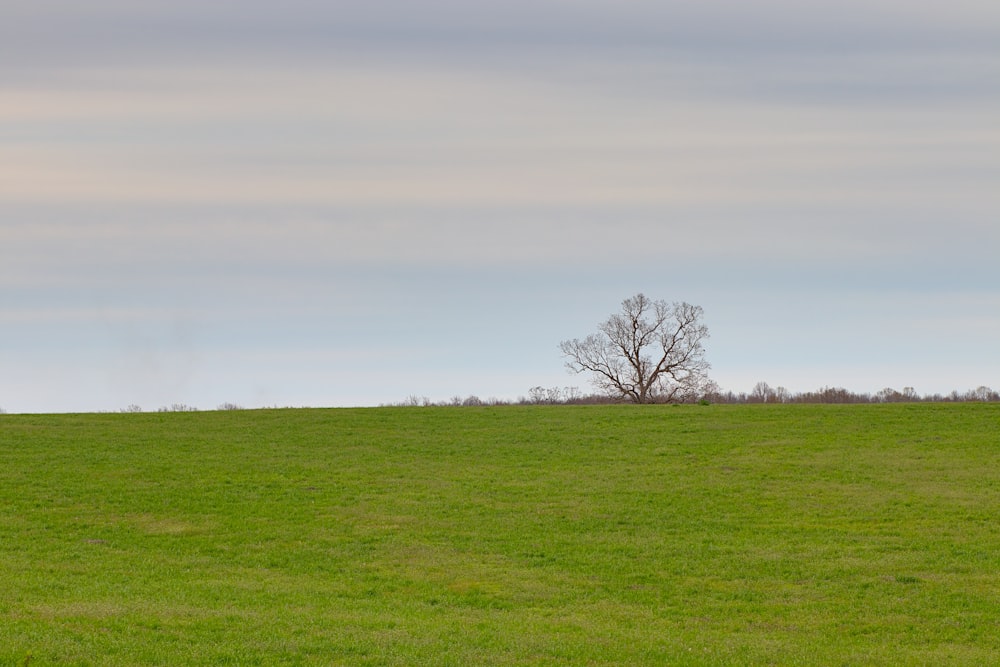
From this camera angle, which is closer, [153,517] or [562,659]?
[562,659]

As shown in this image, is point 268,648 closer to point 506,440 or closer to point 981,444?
point 506,440

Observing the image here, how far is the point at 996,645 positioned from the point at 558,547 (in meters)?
11.3

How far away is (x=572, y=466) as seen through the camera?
38969mm

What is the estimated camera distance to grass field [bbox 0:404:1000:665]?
18.2m

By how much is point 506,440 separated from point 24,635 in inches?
1135

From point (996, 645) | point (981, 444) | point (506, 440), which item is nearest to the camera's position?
point (996, 645)

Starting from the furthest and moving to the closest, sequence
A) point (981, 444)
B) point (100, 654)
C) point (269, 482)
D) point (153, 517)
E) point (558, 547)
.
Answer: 1. point (981, 444)
2. point (269, 482)
3. point (153, 517)
4. point (558, 547)
5. point (100, 654)

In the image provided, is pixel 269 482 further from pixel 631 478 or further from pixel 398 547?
pixel 631 478

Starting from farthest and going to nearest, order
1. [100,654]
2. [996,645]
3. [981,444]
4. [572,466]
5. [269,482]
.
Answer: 1. [981,444]
2. [572,466]
3. [269,482]
4. [996,645]
5. [100,654]

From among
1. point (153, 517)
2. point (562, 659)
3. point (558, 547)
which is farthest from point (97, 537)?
point (562, 659)

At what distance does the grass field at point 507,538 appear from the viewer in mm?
18219

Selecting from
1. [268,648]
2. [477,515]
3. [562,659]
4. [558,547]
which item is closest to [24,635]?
[268,648]

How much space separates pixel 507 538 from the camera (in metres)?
28.5

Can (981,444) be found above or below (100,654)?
above
